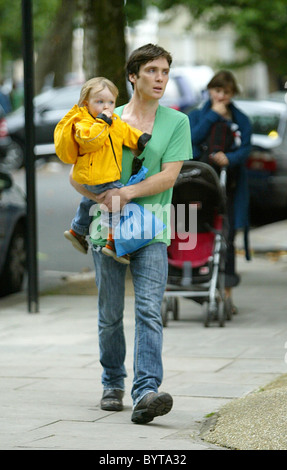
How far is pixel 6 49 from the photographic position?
205ft

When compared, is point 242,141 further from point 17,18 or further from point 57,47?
point 17,18

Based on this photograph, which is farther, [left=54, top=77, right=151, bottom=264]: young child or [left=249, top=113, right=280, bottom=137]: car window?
[left=249, top=113, right=280, bottom=137]: car window

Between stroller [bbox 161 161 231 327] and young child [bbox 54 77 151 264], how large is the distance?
9.13 feet

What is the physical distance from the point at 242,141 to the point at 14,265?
2.76 m

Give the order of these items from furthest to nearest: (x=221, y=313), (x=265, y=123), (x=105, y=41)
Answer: (x=265, y=123), (x=105, y=41), (x=221, y=313)

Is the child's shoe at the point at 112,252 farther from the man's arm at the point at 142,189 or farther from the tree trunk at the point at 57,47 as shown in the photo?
the tree trunk at the point at 57,47

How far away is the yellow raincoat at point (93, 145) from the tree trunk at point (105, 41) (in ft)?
18.1

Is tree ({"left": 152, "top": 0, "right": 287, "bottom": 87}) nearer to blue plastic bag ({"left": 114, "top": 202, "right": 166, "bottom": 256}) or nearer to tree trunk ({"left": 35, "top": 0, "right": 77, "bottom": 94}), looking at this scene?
tree trunk ({"left": 35, "top": 0, "right": 77, "bottom": 94})

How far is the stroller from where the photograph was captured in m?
8.44

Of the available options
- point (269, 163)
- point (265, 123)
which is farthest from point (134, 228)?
point (265, 123)

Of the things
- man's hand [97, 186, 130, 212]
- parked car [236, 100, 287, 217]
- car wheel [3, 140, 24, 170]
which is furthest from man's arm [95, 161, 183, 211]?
car wheel [3, 140, 24, 170]

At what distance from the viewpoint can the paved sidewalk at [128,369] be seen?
5316 millimetres

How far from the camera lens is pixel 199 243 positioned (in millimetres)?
8734
